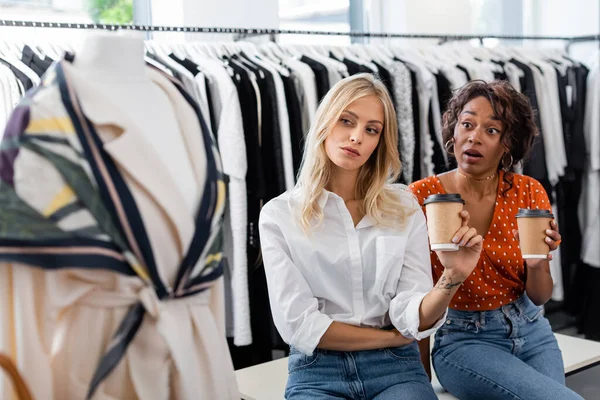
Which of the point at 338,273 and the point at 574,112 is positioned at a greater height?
the point at 574,112

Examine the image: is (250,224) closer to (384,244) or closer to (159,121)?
(384,244)

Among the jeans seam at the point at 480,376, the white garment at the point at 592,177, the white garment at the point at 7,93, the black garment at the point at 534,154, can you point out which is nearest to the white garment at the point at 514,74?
the black garment at the point at 534,154

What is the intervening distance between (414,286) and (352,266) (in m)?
0.19

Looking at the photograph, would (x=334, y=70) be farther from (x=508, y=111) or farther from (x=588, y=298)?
(x=588, y=298)

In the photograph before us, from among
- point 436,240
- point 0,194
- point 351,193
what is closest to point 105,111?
point 0,194

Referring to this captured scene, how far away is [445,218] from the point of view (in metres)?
1.74

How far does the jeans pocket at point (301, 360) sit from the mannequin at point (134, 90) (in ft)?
2.81

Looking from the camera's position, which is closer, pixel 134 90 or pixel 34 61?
pixel 134 90

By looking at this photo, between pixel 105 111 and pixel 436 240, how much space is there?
93cm

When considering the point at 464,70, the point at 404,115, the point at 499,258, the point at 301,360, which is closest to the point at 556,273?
the point at 464,70

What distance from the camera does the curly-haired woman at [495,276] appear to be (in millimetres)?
2133

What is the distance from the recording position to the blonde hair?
2033 mm

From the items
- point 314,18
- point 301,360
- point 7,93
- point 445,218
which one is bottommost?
point 301,360

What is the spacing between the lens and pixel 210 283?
1.26 m
